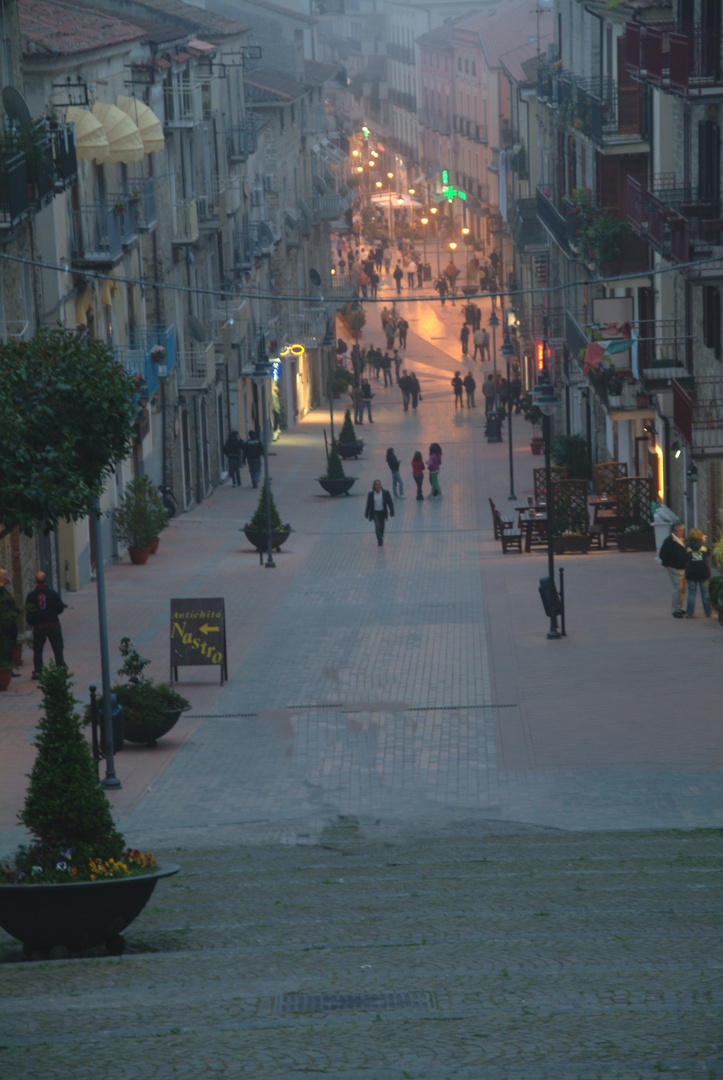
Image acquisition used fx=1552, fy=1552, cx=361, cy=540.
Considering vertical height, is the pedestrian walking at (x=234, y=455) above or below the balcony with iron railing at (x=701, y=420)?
below

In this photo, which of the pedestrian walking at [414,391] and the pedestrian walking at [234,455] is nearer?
the pedestrian walking at [234,455]

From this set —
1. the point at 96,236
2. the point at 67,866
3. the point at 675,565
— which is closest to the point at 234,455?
the point at 96,236

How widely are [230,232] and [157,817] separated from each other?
36.2 metres

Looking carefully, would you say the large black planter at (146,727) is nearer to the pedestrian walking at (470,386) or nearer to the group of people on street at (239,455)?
the group of people on street at (239,455)

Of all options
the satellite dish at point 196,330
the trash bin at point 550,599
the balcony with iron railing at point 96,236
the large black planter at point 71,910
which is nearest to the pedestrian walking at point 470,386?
the satellite dish at point 196,330

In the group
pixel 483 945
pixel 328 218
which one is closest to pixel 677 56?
pixel 483 945

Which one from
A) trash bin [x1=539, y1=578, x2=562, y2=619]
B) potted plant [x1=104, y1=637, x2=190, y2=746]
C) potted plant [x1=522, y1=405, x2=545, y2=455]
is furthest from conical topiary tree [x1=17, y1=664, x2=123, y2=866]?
potted plant [x1=522, y1=405, x2=545, y2=455]

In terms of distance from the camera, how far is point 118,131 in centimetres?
2809

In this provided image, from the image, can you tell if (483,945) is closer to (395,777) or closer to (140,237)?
(395,777)

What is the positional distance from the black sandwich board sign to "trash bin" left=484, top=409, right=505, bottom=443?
2978 centimetres

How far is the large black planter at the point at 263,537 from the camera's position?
30.2 m

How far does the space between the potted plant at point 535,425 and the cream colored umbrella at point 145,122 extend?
15827mm

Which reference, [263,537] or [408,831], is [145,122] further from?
[408,831]

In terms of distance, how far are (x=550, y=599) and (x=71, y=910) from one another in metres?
13.2
